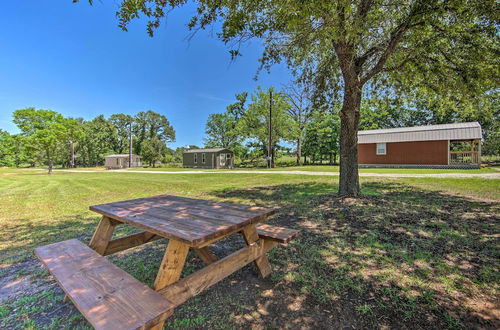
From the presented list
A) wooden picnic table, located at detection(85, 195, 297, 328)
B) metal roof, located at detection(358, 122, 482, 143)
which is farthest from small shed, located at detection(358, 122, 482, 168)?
wooden picnic table, located at detection(85, 195, 297, 328)

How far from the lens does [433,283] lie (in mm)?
2082

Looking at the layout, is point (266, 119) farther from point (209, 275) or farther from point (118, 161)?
point (118, 161)

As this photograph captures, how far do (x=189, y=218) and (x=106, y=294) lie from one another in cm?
79

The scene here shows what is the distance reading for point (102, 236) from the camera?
2418 millimetres

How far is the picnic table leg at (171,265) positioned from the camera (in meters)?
1.49

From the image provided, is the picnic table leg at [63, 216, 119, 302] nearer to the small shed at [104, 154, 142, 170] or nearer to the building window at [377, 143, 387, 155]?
the building window at [377, 143, 387, 155]

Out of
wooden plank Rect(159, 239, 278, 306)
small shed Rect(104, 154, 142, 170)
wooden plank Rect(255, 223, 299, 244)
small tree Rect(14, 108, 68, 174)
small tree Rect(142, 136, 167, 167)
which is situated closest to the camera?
wooden plank Rect(159, 239, 278, 306)

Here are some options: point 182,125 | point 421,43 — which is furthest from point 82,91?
point 421,43

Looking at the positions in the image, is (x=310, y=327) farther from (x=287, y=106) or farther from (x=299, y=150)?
(x=299, y=150)

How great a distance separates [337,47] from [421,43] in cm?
194

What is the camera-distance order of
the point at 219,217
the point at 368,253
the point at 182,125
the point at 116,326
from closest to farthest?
1. the point at 116,326
2. the point at 219,217
3. the point at 368,253
4. the point at 182,125

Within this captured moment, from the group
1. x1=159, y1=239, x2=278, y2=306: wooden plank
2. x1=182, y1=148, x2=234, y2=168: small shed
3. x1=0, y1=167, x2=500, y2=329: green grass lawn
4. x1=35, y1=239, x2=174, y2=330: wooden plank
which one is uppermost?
x1=182, y1=148, x2=234, y2=168: small shed

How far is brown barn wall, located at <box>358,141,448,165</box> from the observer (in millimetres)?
17031

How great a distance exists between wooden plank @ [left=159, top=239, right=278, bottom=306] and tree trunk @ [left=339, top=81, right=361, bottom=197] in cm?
423
